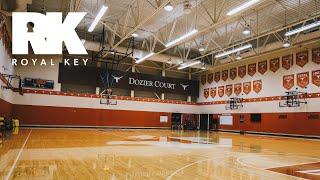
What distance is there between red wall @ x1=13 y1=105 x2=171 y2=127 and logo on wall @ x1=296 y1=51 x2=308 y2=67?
1279 centimetres

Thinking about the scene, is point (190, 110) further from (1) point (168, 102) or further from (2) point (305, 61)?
(2) point (305, 61)

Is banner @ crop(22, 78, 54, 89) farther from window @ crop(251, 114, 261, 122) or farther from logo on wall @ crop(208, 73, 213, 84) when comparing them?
window @ crop(251, 114, 261, 122)

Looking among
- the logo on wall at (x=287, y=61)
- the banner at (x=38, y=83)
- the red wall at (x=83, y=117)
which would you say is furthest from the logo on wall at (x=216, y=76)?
the banner at (x=38, y=83)

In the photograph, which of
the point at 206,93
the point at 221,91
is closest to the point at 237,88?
the point at 221,91

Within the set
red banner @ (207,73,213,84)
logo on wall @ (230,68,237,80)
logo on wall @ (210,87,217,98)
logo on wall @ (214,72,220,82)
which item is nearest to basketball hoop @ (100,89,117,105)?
logo on wall @ (210,87,217,98)

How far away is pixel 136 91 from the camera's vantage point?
1056 inches

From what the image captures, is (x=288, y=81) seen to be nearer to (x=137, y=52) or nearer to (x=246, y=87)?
(x=246, y=87)

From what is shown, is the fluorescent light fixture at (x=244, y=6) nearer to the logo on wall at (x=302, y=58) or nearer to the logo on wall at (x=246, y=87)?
the logo on wall at (x=302, y=58)

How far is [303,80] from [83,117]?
17.4 metres

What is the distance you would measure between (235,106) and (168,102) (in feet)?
21.7

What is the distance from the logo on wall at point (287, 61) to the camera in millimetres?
20609

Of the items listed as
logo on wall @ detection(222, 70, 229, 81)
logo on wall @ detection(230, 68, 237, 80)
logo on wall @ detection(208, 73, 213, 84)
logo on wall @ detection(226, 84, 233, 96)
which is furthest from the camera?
logo on wall @ detection(208, 73, 213, 84)

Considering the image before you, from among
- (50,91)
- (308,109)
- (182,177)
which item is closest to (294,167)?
(182,177)

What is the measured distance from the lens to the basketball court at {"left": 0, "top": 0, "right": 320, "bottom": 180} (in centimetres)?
1295
